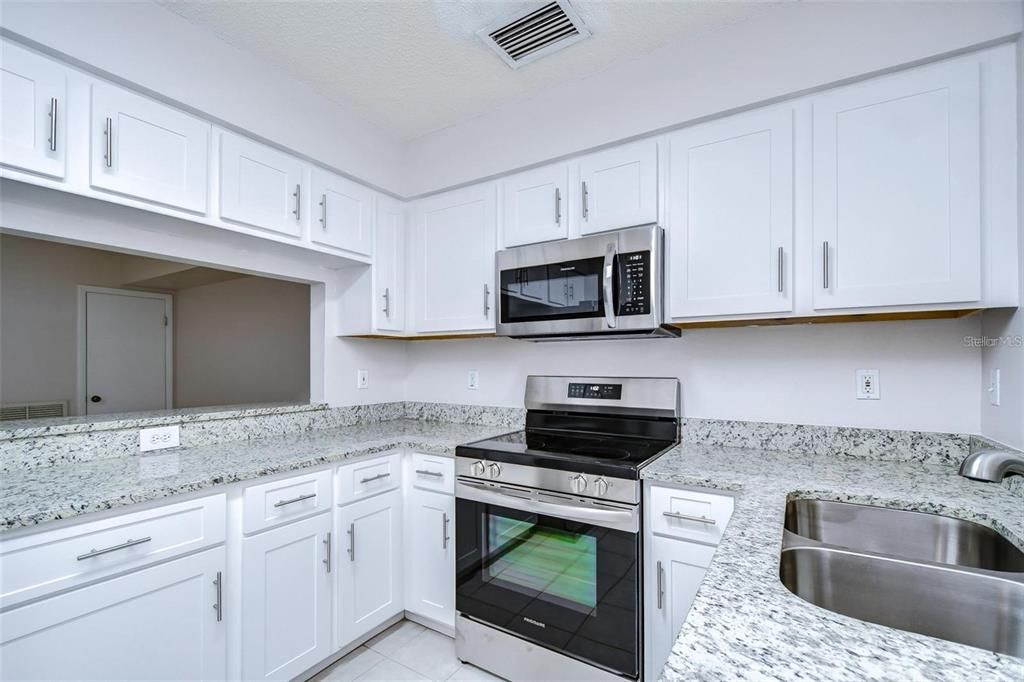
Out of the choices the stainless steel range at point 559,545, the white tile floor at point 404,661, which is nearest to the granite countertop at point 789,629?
the stainless steel range at point 559,545

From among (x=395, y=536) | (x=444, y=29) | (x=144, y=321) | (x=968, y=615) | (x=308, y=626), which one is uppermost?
(x=444, y=29)

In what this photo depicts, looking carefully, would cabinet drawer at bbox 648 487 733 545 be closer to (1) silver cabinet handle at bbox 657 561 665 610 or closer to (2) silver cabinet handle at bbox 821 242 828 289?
(1) silver cabinet handle at bbox 657 561 665 610

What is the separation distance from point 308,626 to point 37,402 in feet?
12.9

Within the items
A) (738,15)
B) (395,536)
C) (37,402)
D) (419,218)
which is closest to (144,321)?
(37,402)

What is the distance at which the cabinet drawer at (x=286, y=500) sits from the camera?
1631 millimetres

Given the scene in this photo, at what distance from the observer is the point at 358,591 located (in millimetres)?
2012

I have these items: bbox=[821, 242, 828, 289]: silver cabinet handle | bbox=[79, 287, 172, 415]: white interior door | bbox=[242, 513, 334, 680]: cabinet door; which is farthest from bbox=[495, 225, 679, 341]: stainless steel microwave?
bbox=[79, 287, 172, 415]: white interior door

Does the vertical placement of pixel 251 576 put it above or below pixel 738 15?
below

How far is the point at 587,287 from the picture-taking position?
2.02m

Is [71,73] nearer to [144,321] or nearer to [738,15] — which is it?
[738,15]

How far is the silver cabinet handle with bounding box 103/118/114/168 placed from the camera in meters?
1.54

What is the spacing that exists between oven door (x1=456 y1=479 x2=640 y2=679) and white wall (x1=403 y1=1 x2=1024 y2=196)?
155 cm

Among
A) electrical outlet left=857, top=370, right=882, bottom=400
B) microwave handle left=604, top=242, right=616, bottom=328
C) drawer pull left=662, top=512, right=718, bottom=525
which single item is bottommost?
drawer pull left=662, top=512, right=718, bottom=525

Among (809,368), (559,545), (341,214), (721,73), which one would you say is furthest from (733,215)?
(341,214)
